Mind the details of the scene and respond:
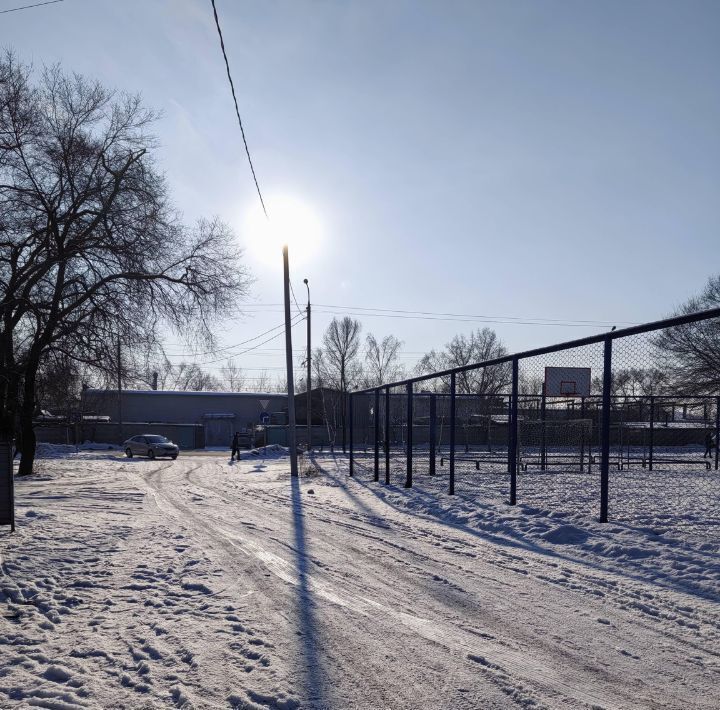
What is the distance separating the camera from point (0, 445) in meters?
9.09

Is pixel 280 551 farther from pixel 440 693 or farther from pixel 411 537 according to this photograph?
pixel 440 693

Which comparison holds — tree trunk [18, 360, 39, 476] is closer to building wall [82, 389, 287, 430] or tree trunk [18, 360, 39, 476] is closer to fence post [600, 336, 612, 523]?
fence post [600, 336, 612, 523]

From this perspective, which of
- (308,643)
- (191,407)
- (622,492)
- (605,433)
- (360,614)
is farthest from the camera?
(191,407)

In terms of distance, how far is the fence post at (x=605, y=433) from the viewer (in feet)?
28.3

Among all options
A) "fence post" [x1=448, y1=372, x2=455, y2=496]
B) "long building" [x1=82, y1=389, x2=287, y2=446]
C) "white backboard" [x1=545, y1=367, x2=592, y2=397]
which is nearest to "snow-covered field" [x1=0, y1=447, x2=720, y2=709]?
"fence post" [x1=448, y1=372, x2=455, y2=496]

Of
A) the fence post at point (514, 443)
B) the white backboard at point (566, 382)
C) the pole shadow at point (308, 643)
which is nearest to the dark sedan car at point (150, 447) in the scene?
the white backboard at point (566, 382)

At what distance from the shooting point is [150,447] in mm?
34875

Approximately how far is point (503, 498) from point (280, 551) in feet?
18.4

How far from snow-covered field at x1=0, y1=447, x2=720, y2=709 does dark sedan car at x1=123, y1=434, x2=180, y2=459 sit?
2502cm

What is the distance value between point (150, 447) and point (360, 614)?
104ft

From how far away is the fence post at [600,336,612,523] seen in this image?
8617mm

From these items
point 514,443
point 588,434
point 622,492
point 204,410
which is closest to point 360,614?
point 514,443

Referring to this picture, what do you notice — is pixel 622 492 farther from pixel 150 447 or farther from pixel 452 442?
pixel 150 447

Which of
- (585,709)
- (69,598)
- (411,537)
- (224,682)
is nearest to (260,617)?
(224,682)
